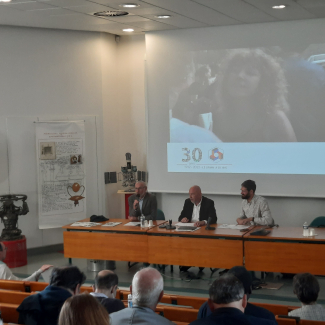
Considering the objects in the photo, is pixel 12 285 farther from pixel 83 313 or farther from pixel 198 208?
pixel 198 208

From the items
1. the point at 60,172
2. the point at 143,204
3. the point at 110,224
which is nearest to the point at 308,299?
the point at 110,224

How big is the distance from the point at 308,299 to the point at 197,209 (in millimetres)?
3772

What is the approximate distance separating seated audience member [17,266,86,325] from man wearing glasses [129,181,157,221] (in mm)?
3940

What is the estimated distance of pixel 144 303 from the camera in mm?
2783

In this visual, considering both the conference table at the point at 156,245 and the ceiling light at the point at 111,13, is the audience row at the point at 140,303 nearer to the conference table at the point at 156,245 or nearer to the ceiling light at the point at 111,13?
the conference table at the point at 156,245

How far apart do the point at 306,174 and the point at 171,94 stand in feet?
8.95

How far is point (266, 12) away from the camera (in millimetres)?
7098

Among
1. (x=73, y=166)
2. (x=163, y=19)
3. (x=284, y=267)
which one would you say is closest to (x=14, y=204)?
(x=73, y=166)

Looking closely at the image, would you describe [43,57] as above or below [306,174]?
above

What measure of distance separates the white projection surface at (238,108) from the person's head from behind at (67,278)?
5.19m

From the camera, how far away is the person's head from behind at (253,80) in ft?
25.9

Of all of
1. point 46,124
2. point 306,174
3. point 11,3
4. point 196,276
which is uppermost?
point 11,3

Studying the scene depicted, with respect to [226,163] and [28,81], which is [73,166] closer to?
[28,81]

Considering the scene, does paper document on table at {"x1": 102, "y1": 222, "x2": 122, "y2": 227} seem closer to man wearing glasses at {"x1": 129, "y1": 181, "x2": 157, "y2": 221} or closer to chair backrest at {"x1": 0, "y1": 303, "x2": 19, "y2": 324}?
man wearing glasses at {"x1": 129, "y1": 181, "x2": 157, "y2": 221}
